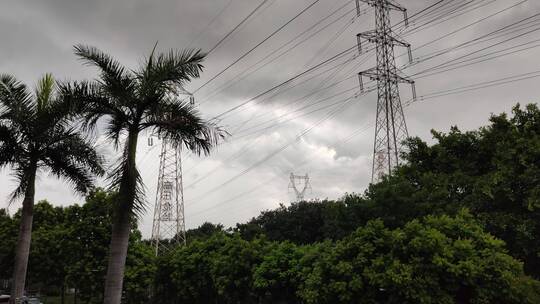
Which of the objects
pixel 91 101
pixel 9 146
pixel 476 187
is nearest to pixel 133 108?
pixel 91 101

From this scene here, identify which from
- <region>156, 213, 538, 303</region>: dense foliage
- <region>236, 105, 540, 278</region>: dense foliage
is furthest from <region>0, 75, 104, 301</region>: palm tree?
<region>236, 105, 540, 278</region>: dense foliage

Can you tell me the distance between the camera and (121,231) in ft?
36.8

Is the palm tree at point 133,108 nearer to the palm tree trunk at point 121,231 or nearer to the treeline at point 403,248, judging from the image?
the palm tree trunk at point 121,231

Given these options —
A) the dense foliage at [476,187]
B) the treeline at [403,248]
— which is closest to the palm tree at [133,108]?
the treeline at [403,248]

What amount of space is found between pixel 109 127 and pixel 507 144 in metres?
17.8

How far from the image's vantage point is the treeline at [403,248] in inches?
566

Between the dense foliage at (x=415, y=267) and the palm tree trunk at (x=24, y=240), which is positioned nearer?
the dense foliage at (x=415, y=267)

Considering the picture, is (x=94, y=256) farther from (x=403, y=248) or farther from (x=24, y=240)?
(x=403, y=248)

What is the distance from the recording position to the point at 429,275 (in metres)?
14.2

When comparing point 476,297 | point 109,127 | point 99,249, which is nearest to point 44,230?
point 99,249

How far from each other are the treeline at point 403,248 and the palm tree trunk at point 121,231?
578cm

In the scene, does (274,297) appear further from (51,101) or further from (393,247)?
(51,101)

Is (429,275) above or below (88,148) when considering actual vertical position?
below

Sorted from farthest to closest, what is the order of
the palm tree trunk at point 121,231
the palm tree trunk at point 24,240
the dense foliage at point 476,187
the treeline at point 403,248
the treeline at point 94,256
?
the treeline at point 94,256 < the dense foliage at point 476,187 < the palm tree trunk at point 24,240 < the treeline at point 403,248 < the palm tree trunk at point 121,231
